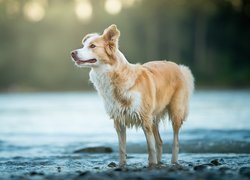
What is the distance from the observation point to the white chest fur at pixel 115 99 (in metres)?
9.66

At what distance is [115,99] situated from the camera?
383 inches

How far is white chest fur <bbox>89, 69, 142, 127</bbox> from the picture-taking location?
31.7ft

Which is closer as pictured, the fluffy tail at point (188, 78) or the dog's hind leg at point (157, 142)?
the dog's hind leg at point (157, 142)

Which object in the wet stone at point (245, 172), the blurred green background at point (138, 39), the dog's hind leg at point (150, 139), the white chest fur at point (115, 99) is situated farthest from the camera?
the blurred green background at point (138, 39)

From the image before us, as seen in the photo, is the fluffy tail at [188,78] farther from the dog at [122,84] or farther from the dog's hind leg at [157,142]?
the dog's hind leg at [157,142]

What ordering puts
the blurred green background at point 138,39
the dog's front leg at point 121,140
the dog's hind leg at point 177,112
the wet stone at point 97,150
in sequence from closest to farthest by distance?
the dog's front leg at point 121,140
the dog's hind leg at point 177,112
the wet stone at point 97,150
the blurred green background at point 138,39

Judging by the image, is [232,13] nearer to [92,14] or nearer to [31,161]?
[92,14]

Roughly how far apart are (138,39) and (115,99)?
142ft

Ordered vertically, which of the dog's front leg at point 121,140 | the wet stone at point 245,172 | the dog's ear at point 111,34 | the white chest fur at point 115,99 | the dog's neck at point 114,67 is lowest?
the wet stone at point 245,172

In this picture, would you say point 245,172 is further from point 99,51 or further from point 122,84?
point 99,51

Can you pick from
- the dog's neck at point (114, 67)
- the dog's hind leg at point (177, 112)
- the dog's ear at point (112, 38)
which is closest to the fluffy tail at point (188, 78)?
the dog's hind leg at point (177, 112)

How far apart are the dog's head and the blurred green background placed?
133 ft

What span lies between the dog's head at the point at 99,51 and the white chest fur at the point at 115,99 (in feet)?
0.66

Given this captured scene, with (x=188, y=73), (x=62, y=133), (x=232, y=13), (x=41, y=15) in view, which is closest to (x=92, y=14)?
(x=41, y=15)
